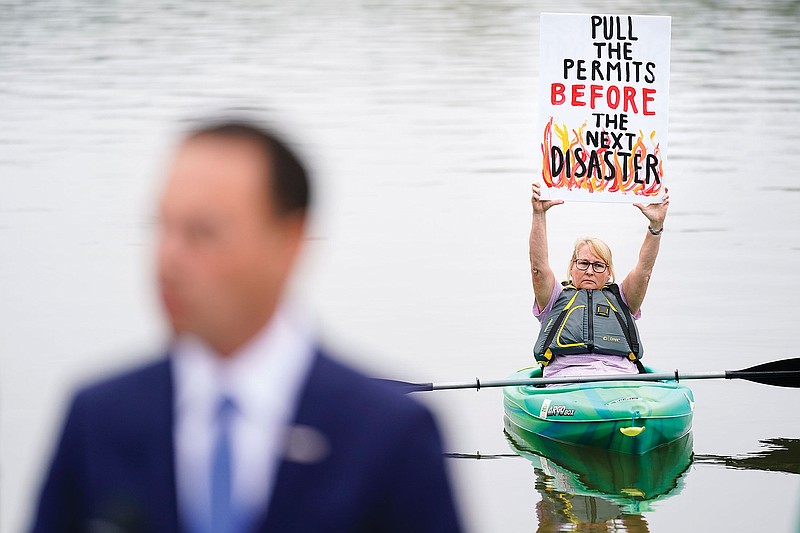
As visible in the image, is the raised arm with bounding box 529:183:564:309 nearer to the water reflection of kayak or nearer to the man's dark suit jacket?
the water reflection of kayak

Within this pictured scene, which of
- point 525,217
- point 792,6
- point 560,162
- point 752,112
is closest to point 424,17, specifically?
point 792,6

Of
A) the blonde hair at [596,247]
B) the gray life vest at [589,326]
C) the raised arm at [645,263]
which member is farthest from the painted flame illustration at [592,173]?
the gray life vest at [589,326]

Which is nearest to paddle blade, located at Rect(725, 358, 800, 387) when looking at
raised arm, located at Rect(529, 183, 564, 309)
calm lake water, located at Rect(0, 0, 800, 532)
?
calm lake water, located at Rect(0, 0, 800, 532)

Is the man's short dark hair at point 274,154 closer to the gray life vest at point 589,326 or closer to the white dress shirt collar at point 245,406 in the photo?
the white dress shirt collar at point 245,406

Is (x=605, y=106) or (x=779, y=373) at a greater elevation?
(x=605, y=106)

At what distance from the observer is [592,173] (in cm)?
980

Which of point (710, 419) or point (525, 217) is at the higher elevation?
point (525, 217)

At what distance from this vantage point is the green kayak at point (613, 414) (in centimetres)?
Result: 892

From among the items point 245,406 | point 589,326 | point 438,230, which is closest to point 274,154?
point 245,406

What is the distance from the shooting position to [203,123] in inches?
83.0

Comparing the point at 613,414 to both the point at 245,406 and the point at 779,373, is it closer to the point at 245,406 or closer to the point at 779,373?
the point at 779,373

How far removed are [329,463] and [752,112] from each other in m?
25.4

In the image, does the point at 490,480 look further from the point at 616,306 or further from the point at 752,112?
the point at 752,112

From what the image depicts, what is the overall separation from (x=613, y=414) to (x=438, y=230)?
8.59 metres
